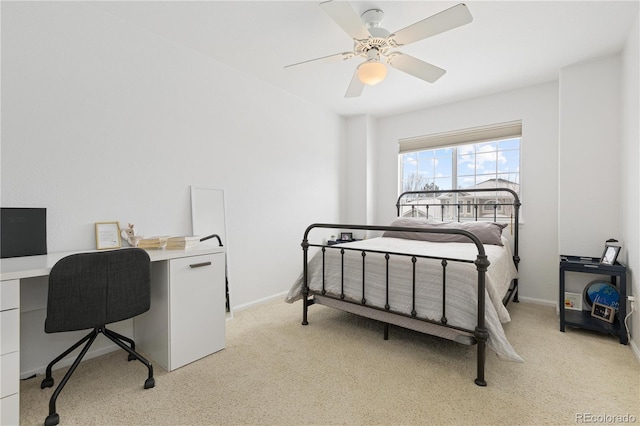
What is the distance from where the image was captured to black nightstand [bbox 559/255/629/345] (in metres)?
2.32

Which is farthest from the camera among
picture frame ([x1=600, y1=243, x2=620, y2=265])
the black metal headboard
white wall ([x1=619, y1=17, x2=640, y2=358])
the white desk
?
the black metal headboard

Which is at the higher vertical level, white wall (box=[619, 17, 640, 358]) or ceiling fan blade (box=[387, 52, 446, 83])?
ceiling fan blade (box=[387, 52, 446, 83])

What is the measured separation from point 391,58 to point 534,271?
290cm

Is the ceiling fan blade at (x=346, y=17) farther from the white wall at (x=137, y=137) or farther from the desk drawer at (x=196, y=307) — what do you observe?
the desk drawer at (x=196, y=307)

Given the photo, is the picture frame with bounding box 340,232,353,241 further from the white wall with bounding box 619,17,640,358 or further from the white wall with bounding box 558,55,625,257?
the white wall with bounding box 619,17,640,358

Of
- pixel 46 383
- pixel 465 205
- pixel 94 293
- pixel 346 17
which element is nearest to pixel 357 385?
pixel 94 293

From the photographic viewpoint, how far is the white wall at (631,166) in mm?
2143

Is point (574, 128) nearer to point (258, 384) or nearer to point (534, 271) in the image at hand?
point (534, 271)

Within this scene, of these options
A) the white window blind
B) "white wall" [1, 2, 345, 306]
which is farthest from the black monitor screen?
the white window blind

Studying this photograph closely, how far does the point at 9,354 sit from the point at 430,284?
230 cm

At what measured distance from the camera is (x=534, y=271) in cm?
336

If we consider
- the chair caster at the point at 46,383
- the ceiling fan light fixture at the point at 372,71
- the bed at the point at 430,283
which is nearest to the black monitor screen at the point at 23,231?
the chair caster at the point at 46,383

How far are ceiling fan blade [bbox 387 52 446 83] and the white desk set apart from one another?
6.23ft

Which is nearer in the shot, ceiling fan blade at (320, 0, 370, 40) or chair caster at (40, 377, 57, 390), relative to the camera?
ceiling fan blade at (320, 0, 370, 40)
